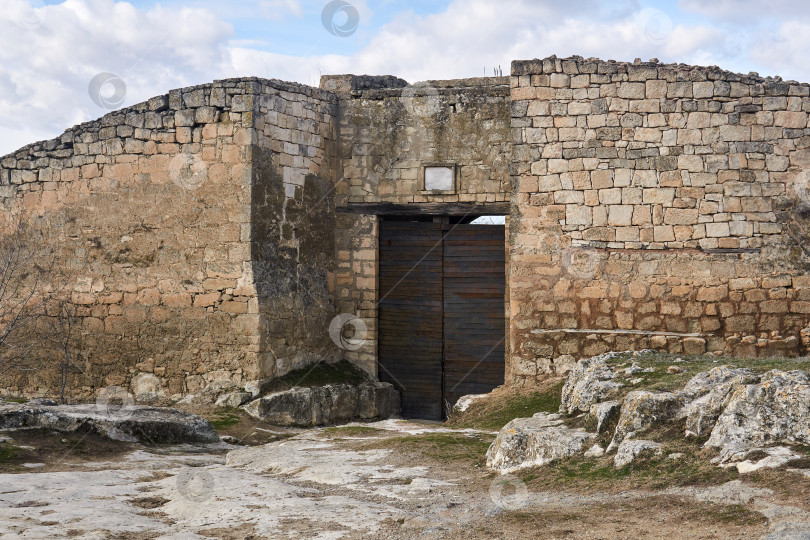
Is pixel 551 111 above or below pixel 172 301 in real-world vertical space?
above

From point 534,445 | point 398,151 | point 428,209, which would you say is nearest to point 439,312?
point 428,209

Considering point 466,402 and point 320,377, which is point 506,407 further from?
point 320,377

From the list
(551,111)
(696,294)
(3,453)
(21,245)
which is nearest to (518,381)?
(696,294)

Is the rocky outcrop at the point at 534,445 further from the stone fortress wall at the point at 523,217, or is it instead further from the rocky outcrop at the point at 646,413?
the stone fortress wall at the point at 523,217

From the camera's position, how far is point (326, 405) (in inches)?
376

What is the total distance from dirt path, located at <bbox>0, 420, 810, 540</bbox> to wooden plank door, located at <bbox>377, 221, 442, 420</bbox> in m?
3.93

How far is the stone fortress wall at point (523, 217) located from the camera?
9203mm

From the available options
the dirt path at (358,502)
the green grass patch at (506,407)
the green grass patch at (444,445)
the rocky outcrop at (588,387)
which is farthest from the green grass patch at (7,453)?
the rocky outcrop at (588,387)

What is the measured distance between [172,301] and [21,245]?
246cm

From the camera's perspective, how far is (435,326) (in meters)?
10.5

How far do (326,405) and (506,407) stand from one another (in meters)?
2.20

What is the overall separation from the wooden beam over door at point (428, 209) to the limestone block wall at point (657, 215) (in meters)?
0.62

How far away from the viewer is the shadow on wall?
932 cm

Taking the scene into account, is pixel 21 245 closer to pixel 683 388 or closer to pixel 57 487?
pixel 57 487
